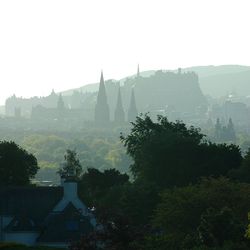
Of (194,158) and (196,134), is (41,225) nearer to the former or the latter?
(194,158)

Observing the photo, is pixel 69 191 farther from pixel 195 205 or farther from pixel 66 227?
pixel 195 205

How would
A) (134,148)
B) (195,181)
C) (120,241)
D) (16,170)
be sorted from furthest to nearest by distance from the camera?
1. (134,148)
2. (16,170)
3. (195,181)
4. (120,241)

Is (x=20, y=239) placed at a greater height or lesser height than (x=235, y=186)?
lesser

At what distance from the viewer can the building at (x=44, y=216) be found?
57.7 meters

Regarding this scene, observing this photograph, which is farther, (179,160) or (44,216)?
(179,160)

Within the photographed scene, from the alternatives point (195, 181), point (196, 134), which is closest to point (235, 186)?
point (195, 181)

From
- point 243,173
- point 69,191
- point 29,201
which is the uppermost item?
point 243,173

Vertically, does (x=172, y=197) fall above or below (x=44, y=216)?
above

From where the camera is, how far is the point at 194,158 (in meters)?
78.4

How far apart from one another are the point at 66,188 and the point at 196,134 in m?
33.4

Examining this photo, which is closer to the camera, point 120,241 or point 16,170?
point 120,241

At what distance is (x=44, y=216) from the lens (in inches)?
2413

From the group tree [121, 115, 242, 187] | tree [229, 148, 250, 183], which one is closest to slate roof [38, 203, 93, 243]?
tree [229, 148, 250, 183]

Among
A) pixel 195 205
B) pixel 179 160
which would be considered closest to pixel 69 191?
pixel 195 205
